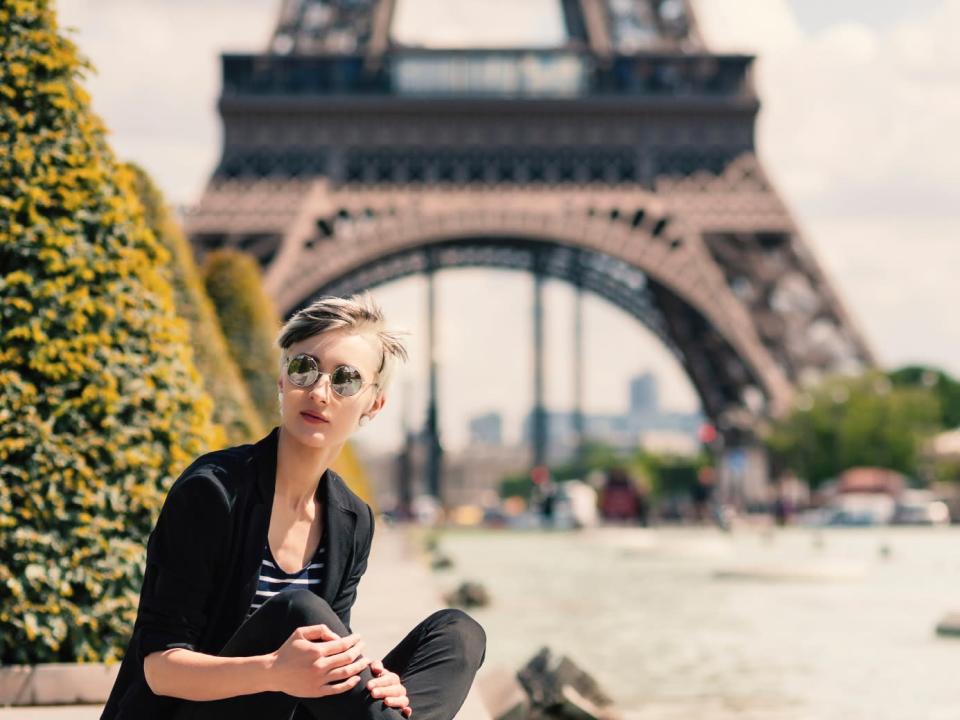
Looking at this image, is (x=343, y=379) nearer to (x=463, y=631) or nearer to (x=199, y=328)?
(x=463, y=631)

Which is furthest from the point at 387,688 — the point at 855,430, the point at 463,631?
the point at 855,430

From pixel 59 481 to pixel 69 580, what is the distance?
413 mm

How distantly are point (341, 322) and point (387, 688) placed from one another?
961 mm

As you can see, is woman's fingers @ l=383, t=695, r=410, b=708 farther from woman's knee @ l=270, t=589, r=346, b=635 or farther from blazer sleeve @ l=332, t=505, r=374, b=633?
blazer sleeve @ l=332, t=505, r=374, b=633

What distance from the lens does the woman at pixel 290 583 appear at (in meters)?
4.27

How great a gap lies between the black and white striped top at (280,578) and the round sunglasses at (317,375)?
44 cm

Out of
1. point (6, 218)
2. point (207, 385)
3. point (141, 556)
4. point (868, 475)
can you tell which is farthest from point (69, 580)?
point (868, 475)

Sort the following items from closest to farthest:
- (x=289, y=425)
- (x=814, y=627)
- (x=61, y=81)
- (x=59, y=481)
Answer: (x=289, y=425) < (x=59, y=481) < (x=61, y=81) < (x=814, y=627)

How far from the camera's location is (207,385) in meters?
15.5

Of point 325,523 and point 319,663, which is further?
point 325,523

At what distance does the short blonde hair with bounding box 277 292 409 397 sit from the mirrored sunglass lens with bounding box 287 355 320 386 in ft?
0.20

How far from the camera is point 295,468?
182 inches

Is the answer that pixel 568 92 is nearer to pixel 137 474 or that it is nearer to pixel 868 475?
pixel 868 475

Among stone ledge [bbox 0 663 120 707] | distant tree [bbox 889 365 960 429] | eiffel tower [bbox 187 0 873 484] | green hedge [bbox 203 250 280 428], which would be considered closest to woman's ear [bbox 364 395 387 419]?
stone ledge [bbox 0 663 120 707]
